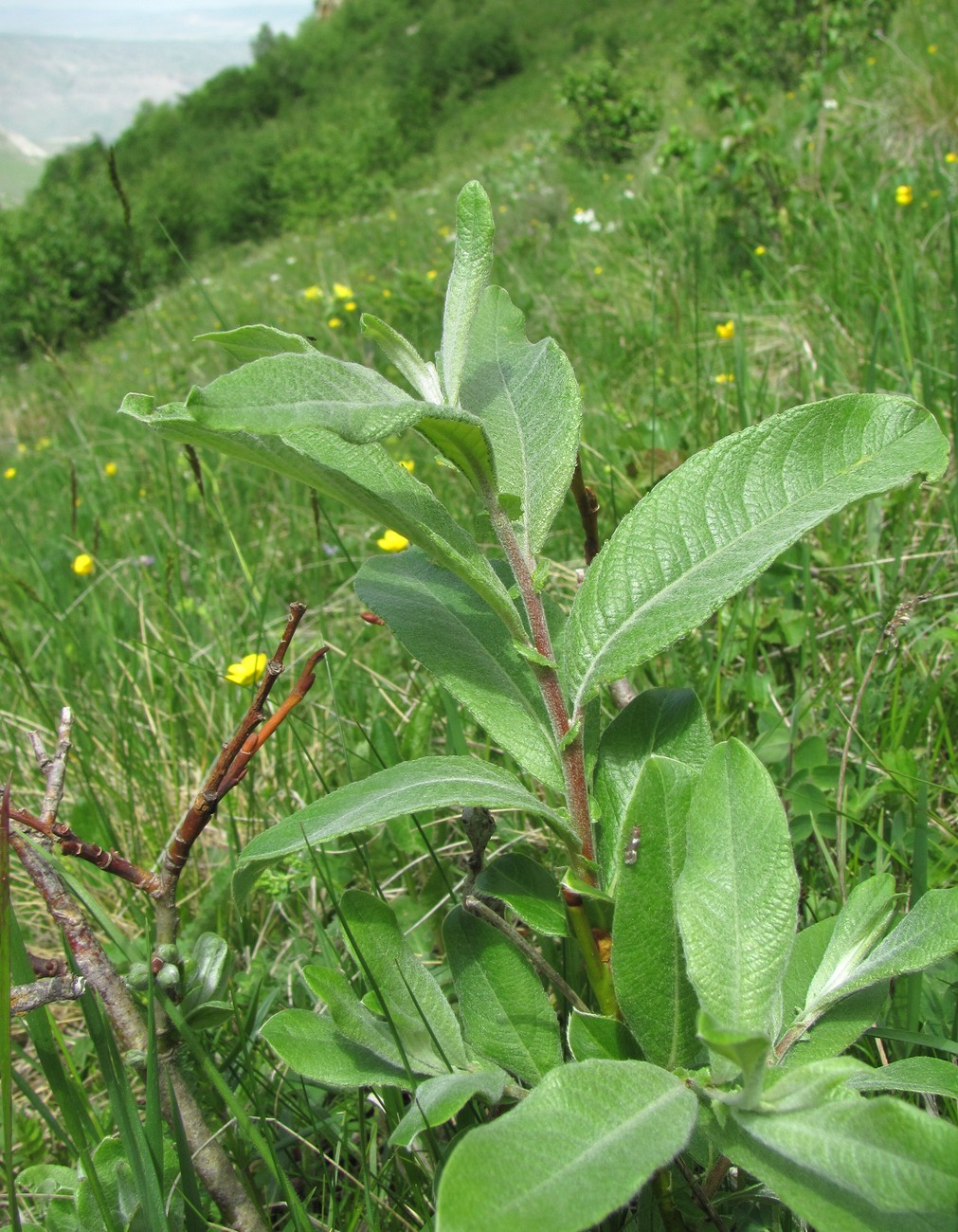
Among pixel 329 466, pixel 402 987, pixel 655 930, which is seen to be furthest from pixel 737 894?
pixel 329 466

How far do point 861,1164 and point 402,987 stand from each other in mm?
437

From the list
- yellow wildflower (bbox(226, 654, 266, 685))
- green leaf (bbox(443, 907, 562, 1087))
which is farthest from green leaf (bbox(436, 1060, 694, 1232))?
yellow wildflower (bbox(226, 654, 266, 685))

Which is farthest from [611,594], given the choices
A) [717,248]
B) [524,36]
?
[524,36]

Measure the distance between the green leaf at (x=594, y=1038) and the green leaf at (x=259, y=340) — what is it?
2.10 ft

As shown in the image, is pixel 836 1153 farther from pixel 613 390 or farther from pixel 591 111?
pixel 591 111

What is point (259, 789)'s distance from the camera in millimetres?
1995

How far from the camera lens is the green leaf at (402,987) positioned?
886mm

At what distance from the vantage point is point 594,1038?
85 centimetres

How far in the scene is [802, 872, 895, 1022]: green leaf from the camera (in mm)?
801

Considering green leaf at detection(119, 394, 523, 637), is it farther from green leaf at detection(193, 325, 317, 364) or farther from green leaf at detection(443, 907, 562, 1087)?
green leaf at detection(443, 907, 562, 1087)

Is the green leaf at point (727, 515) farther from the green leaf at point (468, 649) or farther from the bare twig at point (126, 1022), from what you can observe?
the bare twig at point (126, 1022)

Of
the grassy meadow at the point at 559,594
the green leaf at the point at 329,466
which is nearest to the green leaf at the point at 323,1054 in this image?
the grassy meadow at the point at 559,594

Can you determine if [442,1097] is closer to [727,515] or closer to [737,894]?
[737,894]

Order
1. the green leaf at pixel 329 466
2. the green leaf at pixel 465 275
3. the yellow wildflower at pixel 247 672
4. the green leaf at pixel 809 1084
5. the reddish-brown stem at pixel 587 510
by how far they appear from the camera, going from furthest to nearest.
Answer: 1. the yellow wildflower at pixel 247 672
2. the reddish-brown stem at pixel 587 510
3. the green leaf at pixel 465 275
4. the green leaf at pixel 329 466
5. the green leaf at pixel 809 1084
